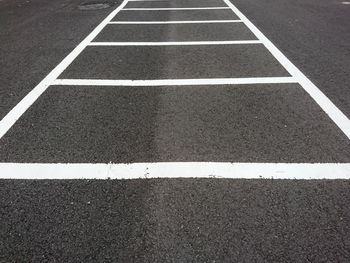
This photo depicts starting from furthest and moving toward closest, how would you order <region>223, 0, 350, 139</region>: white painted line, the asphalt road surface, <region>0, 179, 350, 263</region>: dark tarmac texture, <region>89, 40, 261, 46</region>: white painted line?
<region>89, 40, 261, 46</region>: white painted line < <region>223, 0, 350, 139</region>: white painted line < the asphalt road surface < <region>0, 179, 350, 263</region>: dark tarmac texture

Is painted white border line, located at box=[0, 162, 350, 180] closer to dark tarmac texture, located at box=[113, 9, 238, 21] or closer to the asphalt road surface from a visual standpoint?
the asphalt road surface

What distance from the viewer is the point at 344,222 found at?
334 centimetres

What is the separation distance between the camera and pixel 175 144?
4.59 meters

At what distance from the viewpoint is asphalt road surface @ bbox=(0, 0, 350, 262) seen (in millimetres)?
3186

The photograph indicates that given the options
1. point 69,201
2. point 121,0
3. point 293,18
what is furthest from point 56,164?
point 121,0

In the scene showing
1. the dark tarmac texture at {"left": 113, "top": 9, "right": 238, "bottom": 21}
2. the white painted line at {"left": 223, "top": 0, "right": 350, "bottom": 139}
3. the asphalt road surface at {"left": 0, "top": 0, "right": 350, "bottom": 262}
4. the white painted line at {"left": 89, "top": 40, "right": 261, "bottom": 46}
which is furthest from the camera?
the dark tarmac texture at {"left": 113, "top": 9, "right": 238, "bottom": 21}

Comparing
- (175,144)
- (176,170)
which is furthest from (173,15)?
(176,170)

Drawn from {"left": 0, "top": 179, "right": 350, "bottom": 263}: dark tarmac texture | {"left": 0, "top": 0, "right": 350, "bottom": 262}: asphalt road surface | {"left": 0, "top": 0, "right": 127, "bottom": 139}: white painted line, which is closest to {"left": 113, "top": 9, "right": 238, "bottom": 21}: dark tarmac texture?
{"left": 0, "top": 0, "right": 350, "bottom": 262}: asphalt road surface

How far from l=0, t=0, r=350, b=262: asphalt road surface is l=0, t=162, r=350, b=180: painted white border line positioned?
0.02 m

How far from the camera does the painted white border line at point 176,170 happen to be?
13.1 feet

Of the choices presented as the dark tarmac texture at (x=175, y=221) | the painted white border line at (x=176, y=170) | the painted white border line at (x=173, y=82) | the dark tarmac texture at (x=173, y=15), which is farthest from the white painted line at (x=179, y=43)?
the dark tarmac texture at (x=175, y=221)

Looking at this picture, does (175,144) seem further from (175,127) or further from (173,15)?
(173,15)

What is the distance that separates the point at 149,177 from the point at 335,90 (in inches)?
141

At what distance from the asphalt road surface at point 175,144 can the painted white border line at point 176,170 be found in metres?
0.02
